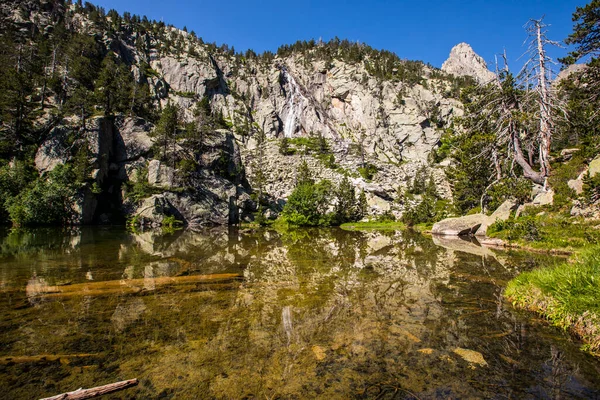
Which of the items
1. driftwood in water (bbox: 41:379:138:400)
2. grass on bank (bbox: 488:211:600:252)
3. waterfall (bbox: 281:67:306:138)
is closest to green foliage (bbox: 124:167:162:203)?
grass on bank (bbox: 488:211:600:252)

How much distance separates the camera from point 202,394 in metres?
4.20

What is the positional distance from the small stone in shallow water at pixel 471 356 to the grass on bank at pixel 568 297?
7.21 ft

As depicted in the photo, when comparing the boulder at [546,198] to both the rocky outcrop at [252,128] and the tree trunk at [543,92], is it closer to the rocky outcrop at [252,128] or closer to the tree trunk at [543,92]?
the tree trunk at [543,92]

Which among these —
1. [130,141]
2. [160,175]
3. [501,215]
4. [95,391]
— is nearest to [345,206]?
[501,215]

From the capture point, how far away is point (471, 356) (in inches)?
212

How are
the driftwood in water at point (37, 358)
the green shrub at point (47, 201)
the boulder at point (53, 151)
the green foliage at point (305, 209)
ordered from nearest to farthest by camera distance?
the driftwood in water at point (37, 358), the green shrub at point (47, 201), the boulder at point (53, 151), the green foliage at point (305, 209)

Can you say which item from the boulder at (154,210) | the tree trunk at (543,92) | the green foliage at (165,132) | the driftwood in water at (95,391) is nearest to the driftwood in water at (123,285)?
the driftwood in water at (95,391)

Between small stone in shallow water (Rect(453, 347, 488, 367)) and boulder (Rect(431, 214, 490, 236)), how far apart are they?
103ft

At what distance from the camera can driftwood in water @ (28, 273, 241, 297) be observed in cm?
917

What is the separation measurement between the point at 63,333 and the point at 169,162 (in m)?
57.4

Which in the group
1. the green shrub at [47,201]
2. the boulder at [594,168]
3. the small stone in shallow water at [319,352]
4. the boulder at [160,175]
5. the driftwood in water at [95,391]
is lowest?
the small stone in shallow water at [319,352]

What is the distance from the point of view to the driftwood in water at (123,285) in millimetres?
9168

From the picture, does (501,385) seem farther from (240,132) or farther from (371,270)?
(240,132)

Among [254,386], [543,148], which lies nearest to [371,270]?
[254,386]
